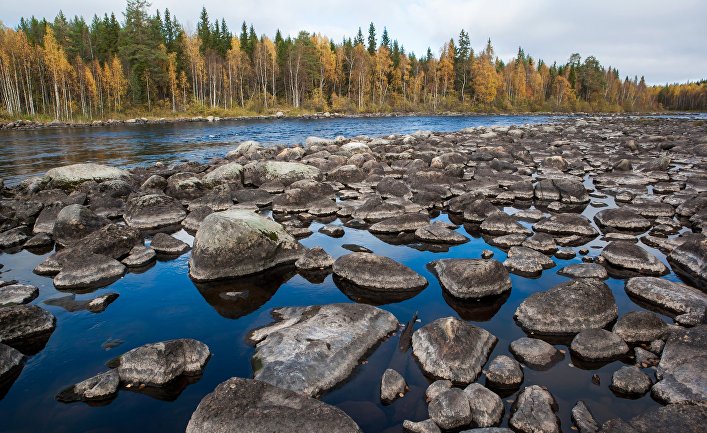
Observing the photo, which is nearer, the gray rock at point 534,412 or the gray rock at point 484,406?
the gray rock at point 534,412

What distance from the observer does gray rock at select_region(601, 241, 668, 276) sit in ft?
27.8

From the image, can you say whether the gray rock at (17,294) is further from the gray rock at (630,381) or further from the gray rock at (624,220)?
the gray rock at (624,220)

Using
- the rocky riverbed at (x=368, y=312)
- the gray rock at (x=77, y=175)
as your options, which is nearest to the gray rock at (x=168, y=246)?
the rocky riverbed at (x=368, y=312)

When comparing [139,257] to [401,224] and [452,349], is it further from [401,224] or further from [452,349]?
[452,349]

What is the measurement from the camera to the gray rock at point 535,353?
554 centimetres

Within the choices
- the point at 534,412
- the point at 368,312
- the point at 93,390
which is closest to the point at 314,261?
the point at 368,312

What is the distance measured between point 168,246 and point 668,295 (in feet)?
34.7

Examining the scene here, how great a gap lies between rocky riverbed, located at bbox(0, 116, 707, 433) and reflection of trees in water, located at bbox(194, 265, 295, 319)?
57 millimetres

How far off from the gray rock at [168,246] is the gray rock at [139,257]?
19 cm

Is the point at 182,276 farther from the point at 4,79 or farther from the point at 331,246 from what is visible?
the point at 4,79

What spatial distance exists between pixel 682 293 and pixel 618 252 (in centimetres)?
192

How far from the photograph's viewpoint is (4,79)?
6825cm

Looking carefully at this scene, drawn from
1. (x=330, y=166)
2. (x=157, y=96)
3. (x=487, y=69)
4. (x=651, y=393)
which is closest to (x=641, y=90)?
(x=487, y=69)

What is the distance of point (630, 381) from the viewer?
4.99 metres
